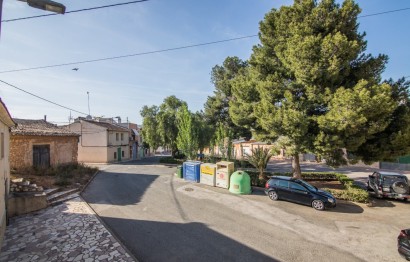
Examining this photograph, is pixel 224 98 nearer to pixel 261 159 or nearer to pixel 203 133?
pixel 203 133

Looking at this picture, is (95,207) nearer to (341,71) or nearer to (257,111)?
(257,111)

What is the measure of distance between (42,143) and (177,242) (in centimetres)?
1698

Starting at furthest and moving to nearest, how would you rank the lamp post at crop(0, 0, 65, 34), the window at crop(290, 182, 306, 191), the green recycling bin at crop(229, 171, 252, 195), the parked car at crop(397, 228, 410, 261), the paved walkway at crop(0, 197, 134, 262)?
the green recycling bin at crop(229, 171, 252, 195) → the window at crop(290, 182, 306, 191) → the paved walkway at crop(0, 197, 134, 262) → the parked car at crop(397, 228, 410, 261) → the lamp post at crop(0, 0, 65, 34)

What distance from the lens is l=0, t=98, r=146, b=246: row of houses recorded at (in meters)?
10.9

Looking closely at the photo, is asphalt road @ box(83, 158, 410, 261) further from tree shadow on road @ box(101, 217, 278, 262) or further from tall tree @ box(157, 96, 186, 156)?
tall tree @ box(157, 96, 186, 156)

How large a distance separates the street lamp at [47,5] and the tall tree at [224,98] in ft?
108

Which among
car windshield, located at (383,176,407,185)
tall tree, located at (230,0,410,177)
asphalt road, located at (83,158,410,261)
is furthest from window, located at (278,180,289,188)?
car windshield, located at (383,176,407,185)

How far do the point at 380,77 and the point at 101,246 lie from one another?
740 inches

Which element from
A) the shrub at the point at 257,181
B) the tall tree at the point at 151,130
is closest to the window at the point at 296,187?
the shrub at the point at 257,181

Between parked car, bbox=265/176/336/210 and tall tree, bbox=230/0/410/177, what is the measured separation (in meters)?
Result: 2.45

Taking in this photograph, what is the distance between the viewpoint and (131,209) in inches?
474

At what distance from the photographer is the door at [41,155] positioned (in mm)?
18188

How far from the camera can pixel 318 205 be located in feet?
41.2

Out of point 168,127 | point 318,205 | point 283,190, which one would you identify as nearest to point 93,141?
point 168,127
